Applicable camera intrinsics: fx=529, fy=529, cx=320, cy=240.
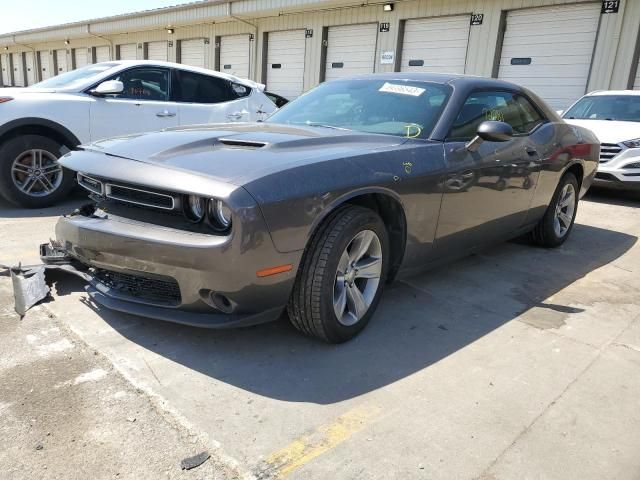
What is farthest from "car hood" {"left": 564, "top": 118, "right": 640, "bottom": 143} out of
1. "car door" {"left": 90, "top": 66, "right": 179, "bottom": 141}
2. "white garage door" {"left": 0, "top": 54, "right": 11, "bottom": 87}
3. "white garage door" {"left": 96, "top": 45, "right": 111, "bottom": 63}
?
"white garage door" {"left": 0, "top": 54, "right": 11, "bottom": 87}

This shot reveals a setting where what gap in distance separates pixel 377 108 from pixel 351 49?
41.0ft

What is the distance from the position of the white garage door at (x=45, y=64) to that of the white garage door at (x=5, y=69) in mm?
5598

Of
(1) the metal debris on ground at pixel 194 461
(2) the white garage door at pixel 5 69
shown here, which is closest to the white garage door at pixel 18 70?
(2) the white garage door at pixel 5 69

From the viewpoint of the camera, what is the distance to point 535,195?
4449 mm

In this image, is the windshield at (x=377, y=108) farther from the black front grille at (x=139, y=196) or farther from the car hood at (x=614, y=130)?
the car hood at (x=614, y=130)

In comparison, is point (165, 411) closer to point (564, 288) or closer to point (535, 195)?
point (564, 288)

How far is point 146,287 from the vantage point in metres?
2.69

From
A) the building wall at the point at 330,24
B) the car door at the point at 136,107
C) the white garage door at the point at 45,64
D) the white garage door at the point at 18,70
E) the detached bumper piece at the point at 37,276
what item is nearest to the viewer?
the detached bumper piece at the point at 37,276

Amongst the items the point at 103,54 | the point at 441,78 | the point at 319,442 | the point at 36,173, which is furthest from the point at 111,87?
the point at 103,54

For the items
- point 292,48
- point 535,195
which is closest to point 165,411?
point 535,195

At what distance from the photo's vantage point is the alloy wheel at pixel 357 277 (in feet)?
9.29

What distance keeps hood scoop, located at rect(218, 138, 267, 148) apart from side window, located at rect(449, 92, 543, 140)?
52.0 inches

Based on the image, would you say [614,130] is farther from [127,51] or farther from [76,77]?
[127,51]

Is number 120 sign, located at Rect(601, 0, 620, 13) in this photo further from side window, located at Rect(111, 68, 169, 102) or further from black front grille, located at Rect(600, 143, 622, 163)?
side window, located at Rect(111, 68, 169, 102)
